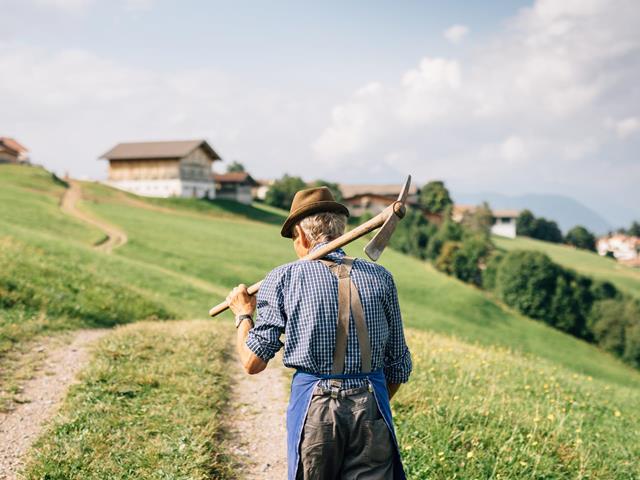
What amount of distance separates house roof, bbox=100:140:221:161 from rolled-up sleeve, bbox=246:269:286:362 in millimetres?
77167

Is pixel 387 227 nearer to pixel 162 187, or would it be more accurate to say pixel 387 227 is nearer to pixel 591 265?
pixel 162 187

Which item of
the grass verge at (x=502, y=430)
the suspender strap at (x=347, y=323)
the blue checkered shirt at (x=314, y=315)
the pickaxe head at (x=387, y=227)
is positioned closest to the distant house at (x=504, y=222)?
the grass verge at (x=502, y=430)

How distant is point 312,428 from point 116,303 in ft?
45.1

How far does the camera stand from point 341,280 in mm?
3758

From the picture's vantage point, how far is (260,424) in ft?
24.3

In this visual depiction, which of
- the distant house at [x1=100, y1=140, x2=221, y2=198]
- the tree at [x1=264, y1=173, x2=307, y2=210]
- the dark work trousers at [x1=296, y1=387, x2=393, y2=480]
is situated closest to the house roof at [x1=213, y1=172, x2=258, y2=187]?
the tree at [x1=264, y1=173, x2=307, y2=210]

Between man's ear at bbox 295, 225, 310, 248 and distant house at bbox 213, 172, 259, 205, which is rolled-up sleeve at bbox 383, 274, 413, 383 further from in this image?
distant house at bbox 213, 172, 259, 205

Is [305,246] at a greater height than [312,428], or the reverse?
[305,246]

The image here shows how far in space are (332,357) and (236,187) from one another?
294ft

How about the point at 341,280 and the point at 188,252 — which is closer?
the point at 341,280

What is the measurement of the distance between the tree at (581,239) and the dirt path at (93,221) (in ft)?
417

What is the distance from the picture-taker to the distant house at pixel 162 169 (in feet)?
255

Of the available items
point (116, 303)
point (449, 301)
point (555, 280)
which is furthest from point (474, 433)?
point (555, 280)

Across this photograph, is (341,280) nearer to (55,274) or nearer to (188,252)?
(55,274)
